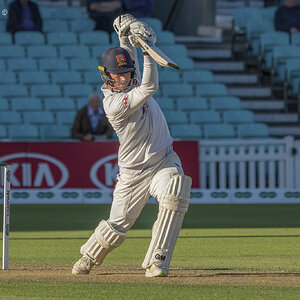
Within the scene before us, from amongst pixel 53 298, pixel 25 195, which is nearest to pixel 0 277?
pixel 53 298

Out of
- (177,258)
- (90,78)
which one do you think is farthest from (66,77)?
(177,258)

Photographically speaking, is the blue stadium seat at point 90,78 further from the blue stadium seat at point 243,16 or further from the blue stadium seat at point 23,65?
the blue stadium seat at point 243,16

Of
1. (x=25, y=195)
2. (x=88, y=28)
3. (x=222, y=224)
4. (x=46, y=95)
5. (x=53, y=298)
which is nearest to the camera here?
(x=53, y=298)

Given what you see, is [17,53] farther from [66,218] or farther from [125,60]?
[125,60]

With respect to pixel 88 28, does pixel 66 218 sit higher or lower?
lower

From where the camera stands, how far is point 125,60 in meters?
7.58

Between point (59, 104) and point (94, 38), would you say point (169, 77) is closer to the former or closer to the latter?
point (94, 38)

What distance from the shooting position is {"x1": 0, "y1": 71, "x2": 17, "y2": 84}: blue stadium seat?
1875cm

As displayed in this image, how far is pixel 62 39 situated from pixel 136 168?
12403 mm

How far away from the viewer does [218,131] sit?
17.8 m

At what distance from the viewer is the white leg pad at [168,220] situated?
7.41 meters

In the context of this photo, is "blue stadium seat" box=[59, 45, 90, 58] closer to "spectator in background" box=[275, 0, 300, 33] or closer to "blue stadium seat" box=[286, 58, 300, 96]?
"blue stadium seat" box=[286, 58, 300, 96]

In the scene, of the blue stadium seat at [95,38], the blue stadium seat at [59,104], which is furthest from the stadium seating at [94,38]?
the blue stadium seat at [59,104]

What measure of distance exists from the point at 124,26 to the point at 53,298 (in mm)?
2418
